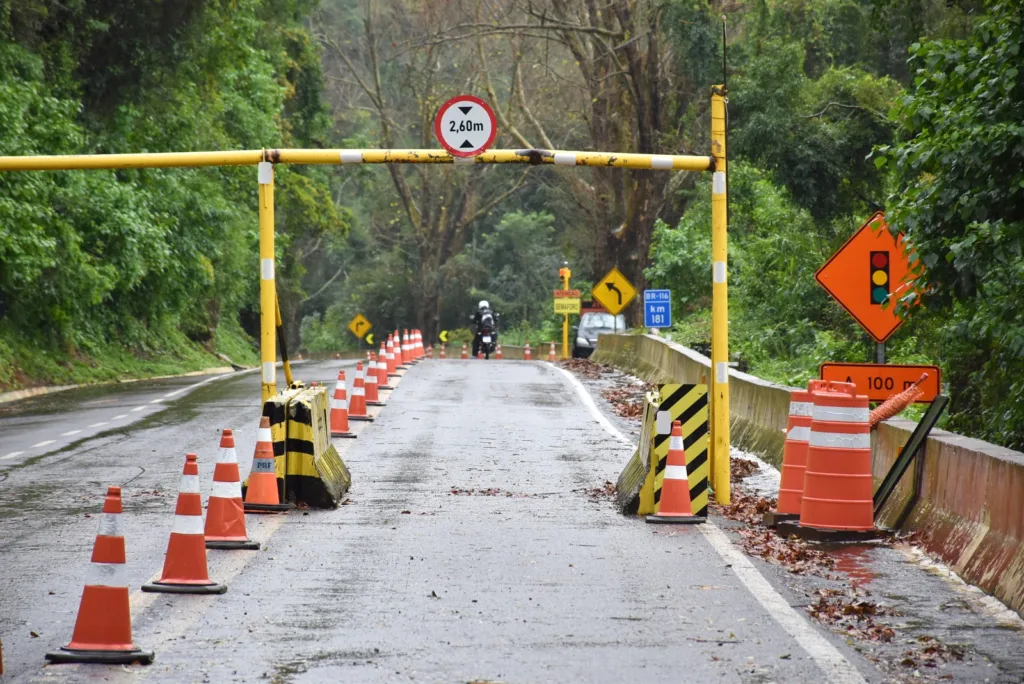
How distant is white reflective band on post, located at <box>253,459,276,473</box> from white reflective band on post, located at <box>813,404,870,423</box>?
14.8ft

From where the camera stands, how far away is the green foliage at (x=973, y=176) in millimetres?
10969

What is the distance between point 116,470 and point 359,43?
60.1 meters

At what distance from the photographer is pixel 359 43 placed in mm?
74500

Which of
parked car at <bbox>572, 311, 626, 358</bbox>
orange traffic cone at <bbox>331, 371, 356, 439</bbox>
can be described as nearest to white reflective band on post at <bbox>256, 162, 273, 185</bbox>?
orange traffic cone at <bbox>331, 371, 356, 439</bbox>

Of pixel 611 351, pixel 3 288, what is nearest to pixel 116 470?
pixel 3 288

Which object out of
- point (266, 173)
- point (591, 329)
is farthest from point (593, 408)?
point (591, 329)

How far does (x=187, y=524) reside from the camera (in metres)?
9.24

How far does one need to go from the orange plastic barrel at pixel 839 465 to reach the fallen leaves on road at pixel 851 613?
1891mm

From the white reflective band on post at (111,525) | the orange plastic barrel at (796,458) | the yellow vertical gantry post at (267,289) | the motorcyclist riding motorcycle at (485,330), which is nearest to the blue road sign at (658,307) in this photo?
the motorcyclist riding motorcycle at (485,330)

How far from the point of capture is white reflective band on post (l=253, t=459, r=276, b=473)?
13.0 metres

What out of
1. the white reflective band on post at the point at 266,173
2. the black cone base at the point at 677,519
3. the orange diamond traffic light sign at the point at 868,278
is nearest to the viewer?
the black cone base at the point at 677,519

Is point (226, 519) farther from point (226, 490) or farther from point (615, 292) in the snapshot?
Result: point (615, 292)

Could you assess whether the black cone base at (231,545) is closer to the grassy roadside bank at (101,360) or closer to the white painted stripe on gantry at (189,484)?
the white painted stripe on gantry at (189,484)

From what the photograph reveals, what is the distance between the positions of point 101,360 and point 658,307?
47.3ft
